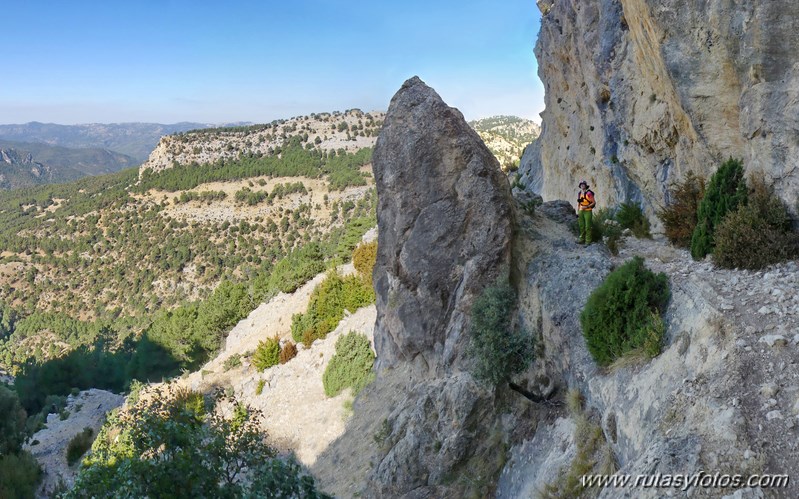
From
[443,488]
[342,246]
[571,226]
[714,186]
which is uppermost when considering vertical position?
[714,186]

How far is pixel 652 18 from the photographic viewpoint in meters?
9.86

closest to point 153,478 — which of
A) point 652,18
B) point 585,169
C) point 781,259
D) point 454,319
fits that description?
point 454,319

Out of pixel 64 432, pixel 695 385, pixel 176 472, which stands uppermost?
pixel 695 385

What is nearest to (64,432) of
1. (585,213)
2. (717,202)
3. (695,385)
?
(585,213)

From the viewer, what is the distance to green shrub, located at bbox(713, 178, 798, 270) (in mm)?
7457

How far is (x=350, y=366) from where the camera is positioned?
1872 centimetres

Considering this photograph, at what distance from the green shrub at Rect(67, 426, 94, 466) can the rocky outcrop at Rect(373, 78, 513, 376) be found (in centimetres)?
1743

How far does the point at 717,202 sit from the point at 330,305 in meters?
17.8

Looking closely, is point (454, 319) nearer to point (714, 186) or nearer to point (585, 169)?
point (714, 186)

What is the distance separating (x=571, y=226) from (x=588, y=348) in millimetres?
5396

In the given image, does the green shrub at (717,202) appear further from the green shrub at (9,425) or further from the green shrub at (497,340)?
the green shrub at (9,425)

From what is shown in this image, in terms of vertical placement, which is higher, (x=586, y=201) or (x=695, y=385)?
(x=586, y=201)

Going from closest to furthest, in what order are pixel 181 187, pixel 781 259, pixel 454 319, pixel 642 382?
1. pixel 642 382
2. pixel 781 259
3. pixel 454 319
4. pixel 181 187

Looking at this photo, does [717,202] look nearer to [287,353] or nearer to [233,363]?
[287,353]
